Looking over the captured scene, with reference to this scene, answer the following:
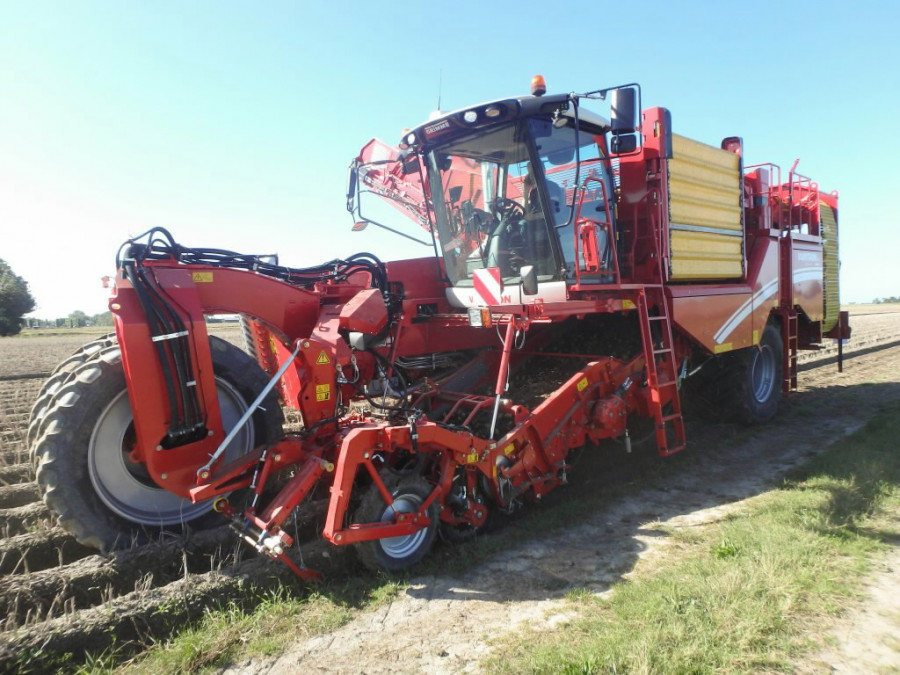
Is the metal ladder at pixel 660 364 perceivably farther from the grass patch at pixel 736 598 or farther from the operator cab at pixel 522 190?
the grass patch at pixel 736 598

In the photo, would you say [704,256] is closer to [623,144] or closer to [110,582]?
[623,144]

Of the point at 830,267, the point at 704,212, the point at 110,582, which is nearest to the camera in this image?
the point at 110,582

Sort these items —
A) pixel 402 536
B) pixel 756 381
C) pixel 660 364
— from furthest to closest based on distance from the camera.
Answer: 1. pixel 756 381
2. pixel 660 364
3. pixel 402 536

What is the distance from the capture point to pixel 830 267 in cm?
783

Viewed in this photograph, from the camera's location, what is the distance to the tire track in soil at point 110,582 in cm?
252

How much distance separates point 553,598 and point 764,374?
202 inches

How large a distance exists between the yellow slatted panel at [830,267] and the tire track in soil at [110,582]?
240 inches

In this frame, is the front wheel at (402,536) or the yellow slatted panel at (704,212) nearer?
the front wheel at (402,536)

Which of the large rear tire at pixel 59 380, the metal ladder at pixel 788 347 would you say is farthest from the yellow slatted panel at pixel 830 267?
the large rear tire at pixel 59 380

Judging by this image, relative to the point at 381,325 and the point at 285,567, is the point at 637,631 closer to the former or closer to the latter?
the point at 285,567

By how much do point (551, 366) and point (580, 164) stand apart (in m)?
1.81

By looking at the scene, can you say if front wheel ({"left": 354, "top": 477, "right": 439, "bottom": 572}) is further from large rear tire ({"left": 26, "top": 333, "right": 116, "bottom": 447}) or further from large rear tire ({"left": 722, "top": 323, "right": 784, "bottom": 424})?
large rear tire ({"left": 722, "top": 323, "right": 784, "bottom": 424})

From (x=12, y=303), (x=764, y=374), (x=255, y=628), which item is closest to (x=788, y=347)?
(x=764, y=374)

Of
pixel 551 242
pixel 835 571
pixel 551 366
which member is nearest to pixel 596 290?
pixel 551 242
